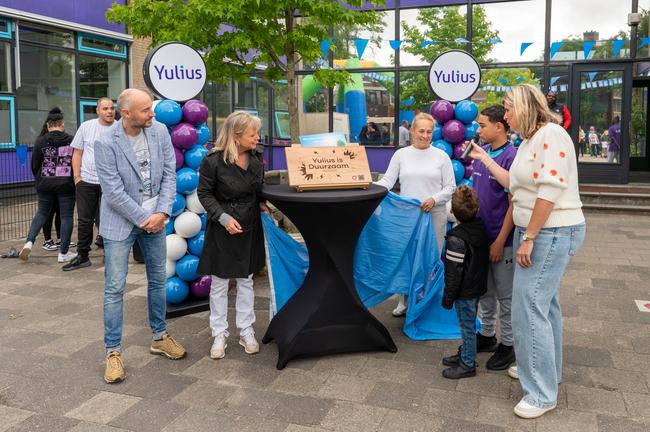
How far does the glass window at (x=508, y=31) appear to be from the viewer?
12953 millimetres

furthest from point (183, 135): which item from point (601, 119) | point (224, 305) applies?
point (601, 119)

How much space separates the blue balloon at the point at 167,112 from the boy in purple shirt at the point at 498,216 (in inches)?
99.0

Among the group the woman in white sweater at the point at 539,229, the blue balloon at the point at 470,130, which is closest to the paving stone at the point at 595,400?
the woman in white sweater at the point at 539,229

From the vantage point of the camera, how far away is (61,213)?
7355 millimetres

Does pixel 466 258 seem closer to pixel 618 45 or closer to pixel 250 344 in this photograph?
pixel 250 344

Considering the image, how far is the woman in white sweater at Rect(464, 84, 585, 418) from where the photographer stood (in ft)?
9.98

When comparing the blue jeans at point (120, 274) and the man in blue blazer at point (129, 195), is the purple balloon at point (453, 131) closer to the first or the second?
the man in blue blazer at point (129, 195)

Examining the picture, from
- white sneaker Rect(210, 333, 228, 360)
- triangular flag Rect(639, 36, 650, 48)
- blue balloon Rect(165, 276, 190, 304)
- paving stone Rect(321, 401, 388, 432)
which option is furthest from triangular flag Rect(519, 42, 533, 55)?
paving stone Rect(321, 401, 388, 432)

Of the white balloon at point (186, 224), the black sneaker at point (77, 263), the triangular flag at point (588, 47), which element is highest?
the triangular flag at point (588, 47)

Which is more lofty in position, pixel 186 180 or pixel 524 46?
pixel 524 46

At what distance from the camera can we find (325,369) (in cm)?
393

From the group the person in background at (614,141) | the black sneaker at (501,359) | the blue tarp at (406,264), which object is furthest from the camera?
the person in background at (614,141)

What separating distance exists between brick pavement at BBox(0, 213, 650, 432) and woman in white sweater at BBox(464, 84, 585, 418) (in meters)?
0.23

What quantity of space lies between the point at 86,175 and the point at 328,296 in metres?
3.92
